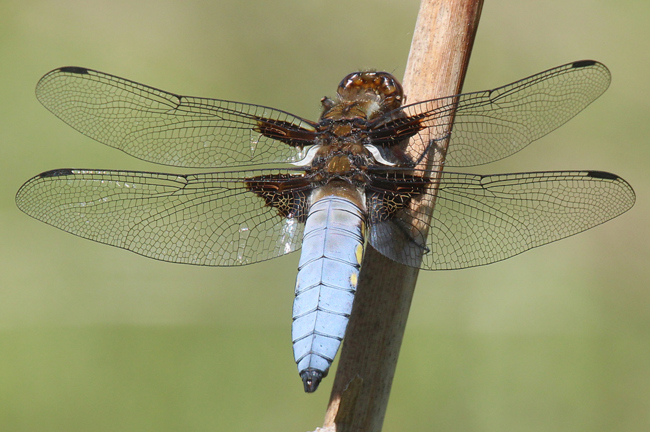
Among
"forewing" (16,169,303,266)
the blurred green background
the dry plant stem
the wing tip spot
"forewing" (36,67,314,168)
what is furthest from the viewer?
the blurred green background

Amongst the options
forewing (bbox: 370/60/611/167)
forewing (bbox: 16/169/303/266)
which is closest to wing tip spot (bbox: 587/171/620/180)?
forewing (bbox: 370/60/611/167)

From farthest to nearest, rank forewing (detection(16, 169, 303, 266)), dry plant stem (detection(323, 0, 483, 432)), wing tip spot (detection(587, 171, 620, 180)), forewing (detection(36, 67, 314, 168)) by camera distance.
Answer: forewing (detection(36, 67, 314, 168)) < forewing (detection(16, 169, 303, 266)) < wing tip spot (detection(587, 171, 620, 180)) < dry plant stem (detection(323, 0, 483, 432))

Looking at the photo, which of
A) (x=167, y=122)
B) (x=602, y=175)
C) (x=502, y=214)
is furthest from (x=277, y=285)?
(x=602, y=175)

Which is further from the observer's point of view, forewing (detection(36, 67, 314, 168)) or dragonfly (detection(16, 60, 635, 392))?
forewing (detection(36, 67, 314, 168))

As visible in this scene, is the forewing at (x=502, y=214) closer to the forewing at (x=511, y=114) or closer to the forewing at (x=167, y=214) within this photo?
the forewing at (x=511, y=114)

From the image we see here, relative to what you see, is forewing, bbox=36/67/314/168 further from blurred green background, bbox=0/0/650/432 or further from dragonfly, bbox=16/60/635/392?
blurred green background, bbox=0/0/650/432

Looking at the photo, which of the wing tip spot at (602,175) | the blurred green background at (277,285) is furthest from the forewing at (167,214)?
the blurred green background at (277,285)

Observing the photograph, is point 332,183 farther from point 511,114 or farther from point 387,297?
point 511,114

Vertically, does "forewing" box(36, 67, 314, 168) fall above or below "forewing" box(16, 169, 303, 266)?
above
